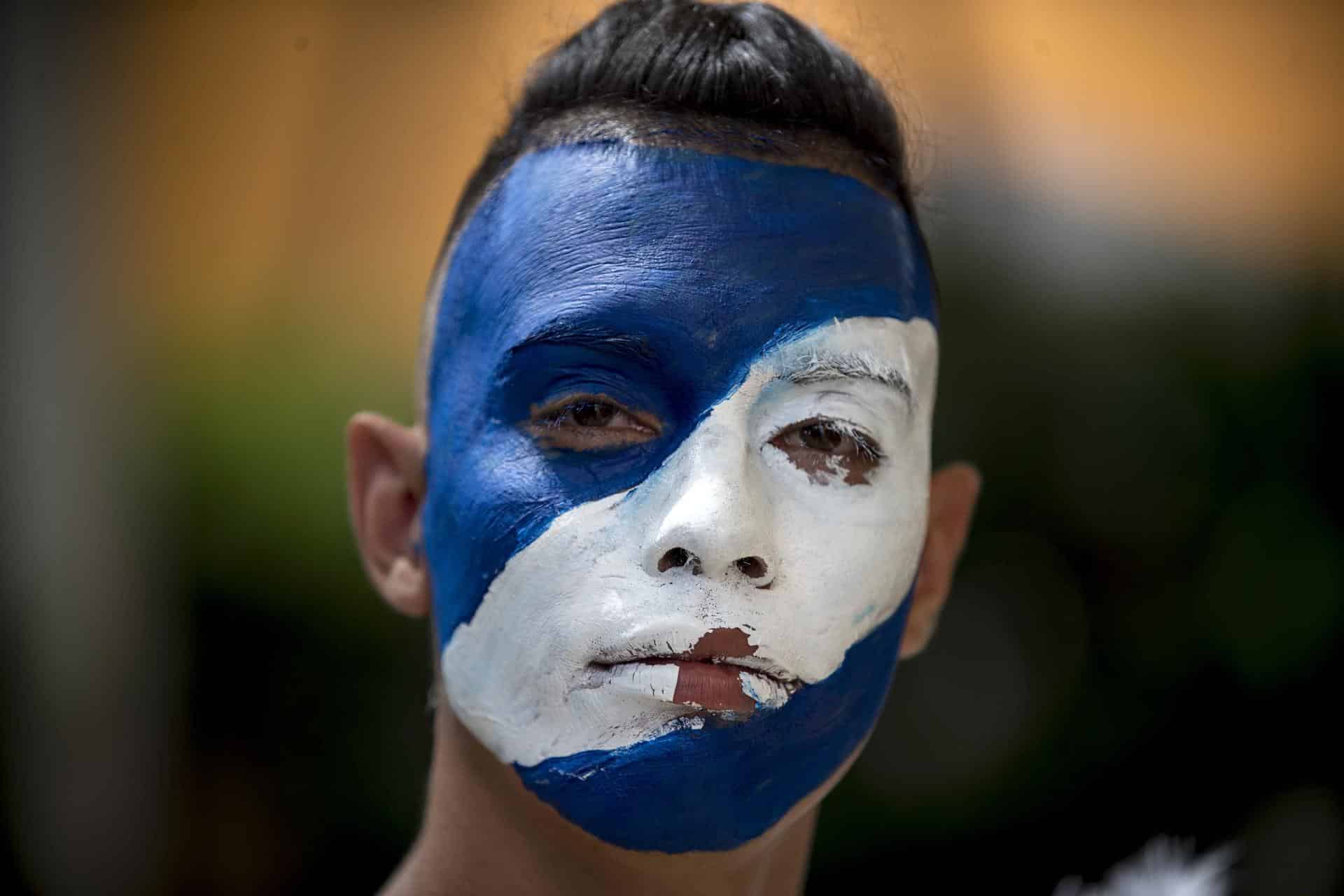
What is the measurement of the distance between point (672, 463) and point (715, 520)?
0.38ft

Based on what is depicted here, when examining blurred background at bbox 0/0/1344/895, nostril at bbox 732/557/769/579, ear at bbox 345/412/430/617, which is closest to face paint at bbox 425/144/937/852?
nostril at bbox 732/557/769/579

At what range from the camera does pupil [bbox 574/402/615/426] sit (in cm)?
178

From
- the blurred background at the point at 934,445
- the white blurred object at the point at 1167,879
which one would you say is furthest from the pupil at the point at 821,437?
the blurred background at the point at 934,445

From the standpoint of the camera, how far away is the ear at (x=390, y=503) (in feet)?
6.66

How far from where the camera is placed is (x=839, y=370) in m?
1.80

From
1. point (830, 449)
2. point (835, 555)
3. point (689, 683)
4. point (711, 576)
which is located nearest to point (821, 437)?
point (830, 449)

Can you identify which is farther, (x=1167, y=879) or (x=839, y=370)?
(x=1167, y=879)

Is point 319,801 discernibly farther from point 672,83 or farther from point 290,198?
point 672,83

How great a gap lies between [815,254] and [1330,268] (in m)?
3.11

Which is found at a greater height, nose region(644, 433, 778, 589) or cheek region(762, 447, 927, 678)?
nose region(644, 433, 778, 589)

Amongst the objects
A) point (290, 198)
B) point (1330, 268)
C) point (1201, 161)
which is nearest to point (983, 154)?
point (1201, 161)

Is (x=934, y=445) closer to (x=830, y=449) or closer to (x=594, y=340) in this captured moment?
(x=830, y=449)

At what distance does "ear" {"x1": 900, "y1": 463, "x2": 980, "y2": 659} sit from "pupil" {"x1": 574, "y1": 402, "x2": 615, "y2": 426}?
547 millimetres

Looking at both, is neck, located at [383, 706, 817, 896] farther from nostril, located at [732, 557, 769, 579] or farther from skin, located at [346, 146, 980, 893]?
nostril, located at [732, 557, 769, 579]
